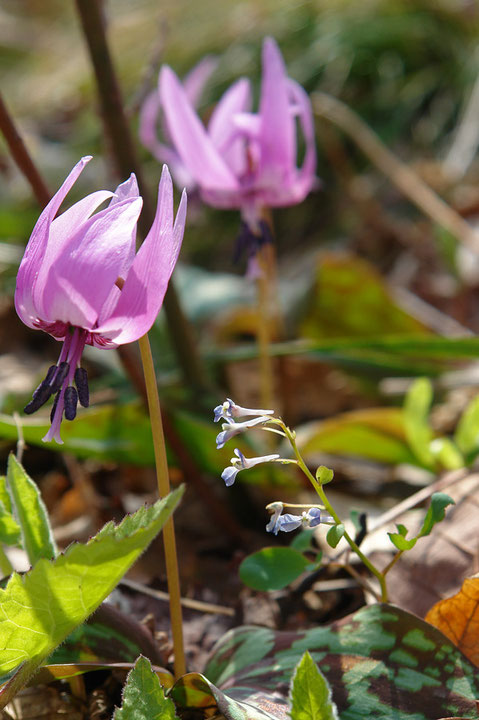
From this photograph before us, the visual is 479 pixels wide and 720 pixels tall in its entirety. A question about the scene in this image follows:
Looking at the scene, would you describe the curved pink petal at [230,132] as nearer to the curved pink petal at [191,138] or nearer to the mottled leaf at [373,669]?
the curved pink petal at [191,138]

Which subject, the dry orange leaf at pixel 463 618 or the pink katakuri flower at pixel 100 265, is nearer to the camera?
the pink katakuri flower at pixel 100 265

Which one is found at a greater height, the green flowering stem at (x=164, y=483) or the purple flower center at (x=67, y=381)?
the purple flower center at (x=67, y=381)

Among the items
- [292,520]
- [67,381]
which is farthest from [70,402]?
[292,520]

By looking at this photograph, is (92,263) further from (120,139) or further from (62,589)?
(120,139)

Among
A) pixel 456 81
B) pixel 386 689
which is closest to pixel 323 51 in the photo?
pixel 456 81

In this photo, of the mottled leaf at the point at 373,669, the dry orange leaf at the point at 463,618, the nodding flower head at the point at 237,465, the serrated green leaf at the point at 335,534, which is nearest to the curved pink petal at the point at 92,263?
the nodding flower head at the point at 237,465

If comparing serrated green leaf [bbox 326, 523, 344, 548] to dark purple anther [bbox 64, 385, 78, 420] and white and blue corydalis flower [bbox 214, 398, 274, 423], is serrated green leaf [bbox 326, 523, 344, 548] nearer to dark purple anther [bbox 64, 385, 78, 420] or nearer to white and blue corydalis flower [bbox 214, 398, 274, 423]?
white and blue corydalis flower [bbox 214, 398, 274, 423]

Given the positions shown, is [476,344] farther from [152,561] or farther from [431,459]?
[152,561]

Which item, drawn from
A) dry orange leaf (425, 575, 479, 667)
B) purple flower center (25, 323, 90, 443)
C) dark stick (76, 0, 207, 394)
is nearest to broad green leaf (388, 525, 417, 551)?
dry orange leaf (425, 575, 479, 667)
